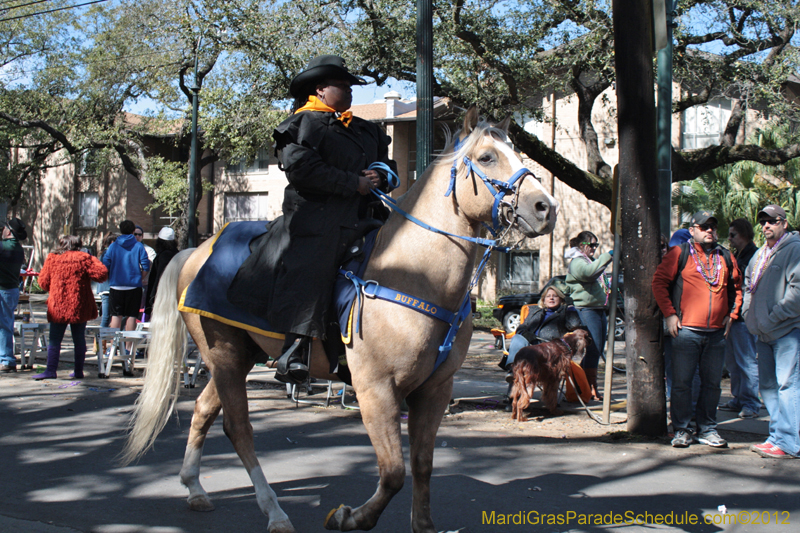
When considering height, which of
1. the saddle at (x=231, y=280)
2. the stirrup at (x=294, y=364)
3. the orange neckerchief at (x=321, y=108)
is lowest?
the stirrup at (x=294, y=364)

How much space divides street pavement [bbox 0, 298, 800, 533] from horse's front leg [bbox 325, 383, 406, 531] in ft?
1.73

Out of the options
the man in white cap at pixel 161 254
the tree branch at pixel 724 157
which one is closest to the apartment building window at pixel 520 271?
the tree branch at pixel 724 157

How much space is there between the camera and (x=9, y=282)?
32.0 ft

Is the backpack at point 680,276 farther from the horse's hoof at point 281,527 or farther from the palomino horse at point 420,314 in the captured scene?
the horse's hoof at point 281,527

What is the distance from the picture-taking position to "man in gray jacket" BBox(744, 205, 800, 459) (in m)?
5.80

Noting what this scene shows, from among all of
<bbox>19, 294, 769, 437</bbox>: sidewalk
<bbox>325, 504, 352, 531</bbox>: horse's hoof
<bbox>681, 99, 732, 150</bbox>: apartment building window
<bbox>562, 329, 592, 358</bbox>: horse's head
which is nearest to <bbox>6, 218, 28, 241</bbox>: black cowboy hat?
<bbox>19, 294, 769, 437</bbox>: sidewalk

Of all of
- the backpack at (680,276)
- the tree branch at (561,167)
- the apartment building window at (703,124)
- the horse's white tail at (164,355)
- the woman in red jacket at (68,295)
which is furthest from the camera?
the apartment building window at (703,124)

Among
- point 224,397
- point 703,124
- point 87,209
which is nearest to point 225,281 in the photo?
point 224,397

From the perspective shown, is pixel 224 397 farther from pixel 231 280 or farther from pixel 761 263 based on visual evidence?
pixel 761 263

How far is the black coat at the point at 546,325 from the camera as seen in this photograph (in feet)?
27.0

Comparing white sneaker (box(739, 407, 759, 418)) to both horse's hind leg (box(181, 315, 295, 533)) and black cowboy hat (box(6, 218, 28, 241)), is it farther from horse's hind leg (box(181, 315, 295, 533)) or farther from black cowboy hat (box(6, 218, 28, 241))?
black cowboy hat (box(6, 218, 28, 241))

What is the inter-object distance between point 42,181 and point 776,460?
44.6m

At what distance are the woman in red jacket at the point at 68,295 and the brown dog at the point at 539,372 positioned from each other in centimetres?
614

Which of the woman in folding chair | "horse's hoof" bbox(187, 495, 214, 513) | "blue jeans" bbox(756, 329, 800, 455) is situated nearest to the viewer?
"horse's hoof" bbox(187, 495, 214, 513)
